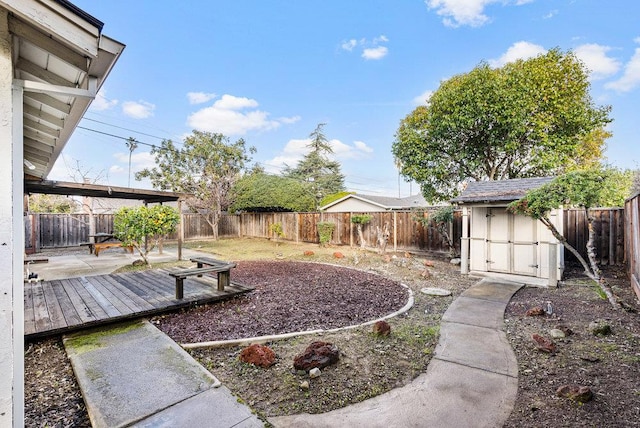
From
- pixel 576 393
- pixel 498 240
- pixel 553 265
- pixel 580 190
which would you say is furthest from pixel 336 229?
pixel 576 393

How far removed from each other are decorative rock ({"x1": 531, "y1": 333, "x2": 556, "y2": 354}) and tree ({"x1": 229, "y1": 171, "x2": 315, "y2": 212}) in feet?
46.3

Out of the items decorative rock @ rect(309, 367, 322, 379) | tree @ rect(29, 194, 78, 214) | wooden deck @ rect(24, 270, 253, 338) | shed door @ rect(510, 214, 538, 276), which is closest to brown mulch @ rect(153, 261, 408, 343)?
wooden deck @ rect(24, 270, 253, 338)

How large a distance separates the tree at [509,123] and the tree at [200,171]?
10949 mm

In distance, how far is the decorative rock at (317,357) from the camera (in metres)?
2.97

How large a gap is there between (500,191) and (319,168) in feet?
90.8

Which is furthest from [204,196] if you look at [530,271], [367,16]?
[530,271]

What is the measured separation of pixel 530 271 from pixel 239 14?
1205 cm

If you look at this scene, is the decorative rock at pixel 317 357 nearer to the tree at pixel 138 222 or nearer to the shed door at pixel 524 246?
the shed door at pixel 524 246

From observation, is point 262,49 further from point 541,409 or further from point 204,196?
point 541,409

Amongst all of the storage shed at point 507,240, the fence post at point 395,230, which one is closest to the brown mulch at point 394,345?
the storage shed at point 507,240

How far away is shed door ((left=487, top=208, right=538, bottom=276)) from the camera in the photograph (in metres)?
7.00

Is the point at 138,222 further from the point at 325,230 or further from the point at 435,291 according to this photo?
the point at 435,291

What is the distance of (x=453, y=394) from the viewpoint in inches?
103

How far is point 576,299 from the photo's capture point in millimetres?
5395
